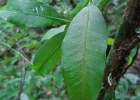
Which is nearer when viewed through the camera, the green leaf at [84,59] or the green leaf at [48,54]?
the green leaf at [84,59]

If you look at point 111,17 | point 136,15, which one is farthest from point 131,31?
point 111,17

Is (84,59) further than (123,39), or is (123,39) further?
(123,39)

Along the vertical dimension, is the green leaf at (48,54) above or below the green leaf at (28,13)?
below

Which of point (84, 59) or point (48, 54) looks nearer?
point (84, 59)

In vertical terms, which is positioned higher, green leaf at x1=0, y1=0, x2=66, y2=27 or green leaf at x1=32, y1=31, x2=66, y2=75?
green leaf at x1=0, y1=0, x2=66, y2=27
